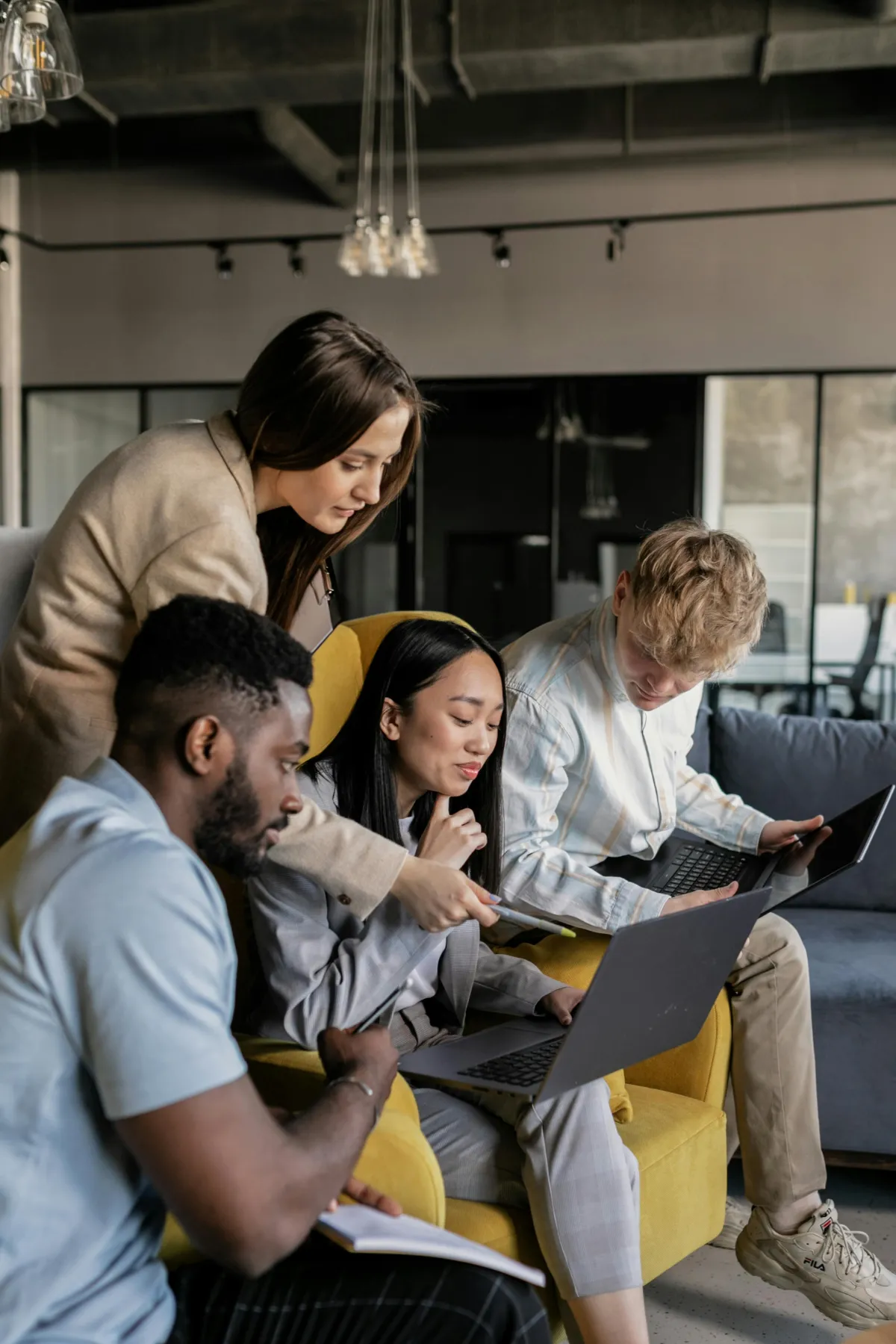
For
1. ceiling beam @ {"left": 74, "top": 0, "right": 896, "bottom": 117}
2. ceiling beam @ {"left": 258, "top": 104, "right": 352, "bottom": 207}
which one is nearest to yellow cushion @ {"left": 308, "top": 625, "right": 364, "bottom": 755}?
ceiling beam @ {"left": 74, "top": 0, "right": 896, "bottom": 117}

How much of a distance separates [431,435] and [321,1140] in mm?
6707

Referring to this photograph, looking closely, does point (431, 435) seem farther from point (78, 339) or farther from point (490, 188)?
point (78, 339)

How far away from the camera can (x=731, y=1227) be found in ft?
8.20

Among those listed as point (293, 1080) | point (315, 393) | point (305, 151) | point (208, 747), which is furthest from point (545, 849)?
point (305, 151)

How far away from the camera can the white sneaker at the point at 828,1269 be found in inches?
83.7

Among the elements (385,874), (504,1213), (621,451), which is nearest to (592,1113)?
(504,1213)

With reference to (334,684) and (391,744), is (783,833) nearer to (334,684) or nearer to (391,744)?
(391,744)

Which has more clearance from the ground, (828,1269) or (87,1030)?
(87,1030)

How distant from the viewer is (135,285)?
25.9 feet

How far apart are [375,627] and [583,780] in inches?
19.1

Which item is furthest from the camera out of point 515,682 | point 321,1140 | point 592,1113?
point 515,682

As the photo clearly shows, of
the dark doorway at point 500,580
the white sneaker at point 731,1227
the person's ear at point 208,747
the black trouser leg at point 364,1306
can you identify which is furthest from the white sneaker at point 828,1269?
the dark doorway at point 500,580

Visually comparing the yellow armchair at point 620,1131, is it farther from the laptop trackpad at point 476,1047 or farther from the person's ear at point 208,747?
the person's ear at point 208,747

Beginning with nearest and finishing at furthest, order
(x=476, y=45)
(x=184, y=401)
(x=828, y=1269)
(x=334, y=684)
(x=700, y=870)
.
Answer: (x=334, y=684)
(x=828, y=1269)
(x=700, y=870)
(x=476, y=45)
(x=184, y=401)
